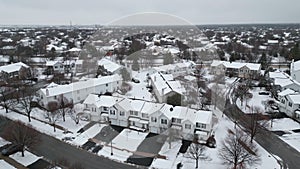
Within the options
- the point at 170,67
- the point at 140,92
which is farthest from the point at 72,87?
the point at 170,67

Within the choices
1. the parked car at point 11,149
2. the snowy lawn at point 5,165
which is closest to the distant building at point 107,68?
the parked car at point 11,149

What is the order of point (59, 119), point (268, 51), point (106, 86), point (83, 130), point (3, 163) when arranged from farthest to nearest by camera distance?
point (268, 51) < point (106, 86) < point (59, 119) < point (83, 130) < point (3, 163)

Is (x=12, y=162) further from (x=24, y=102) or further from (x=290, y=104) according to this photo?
(x=290, y=104)

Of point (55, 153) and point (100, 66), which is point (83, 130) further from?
point (100, 66)

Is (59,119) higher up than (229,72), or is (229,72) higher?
(229,72)

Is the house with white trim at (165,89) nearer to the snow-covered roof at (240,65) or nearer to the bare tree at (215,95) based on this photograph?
the bare tree at (215,95)

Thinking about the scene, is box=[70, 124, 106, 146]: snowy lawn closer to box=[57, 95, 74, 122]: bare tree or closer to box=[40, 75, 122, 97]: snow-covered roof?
box=[57, 95, 74, 122]: bare tree

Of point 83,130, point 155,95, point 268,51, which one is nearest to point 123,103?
point 83,130
